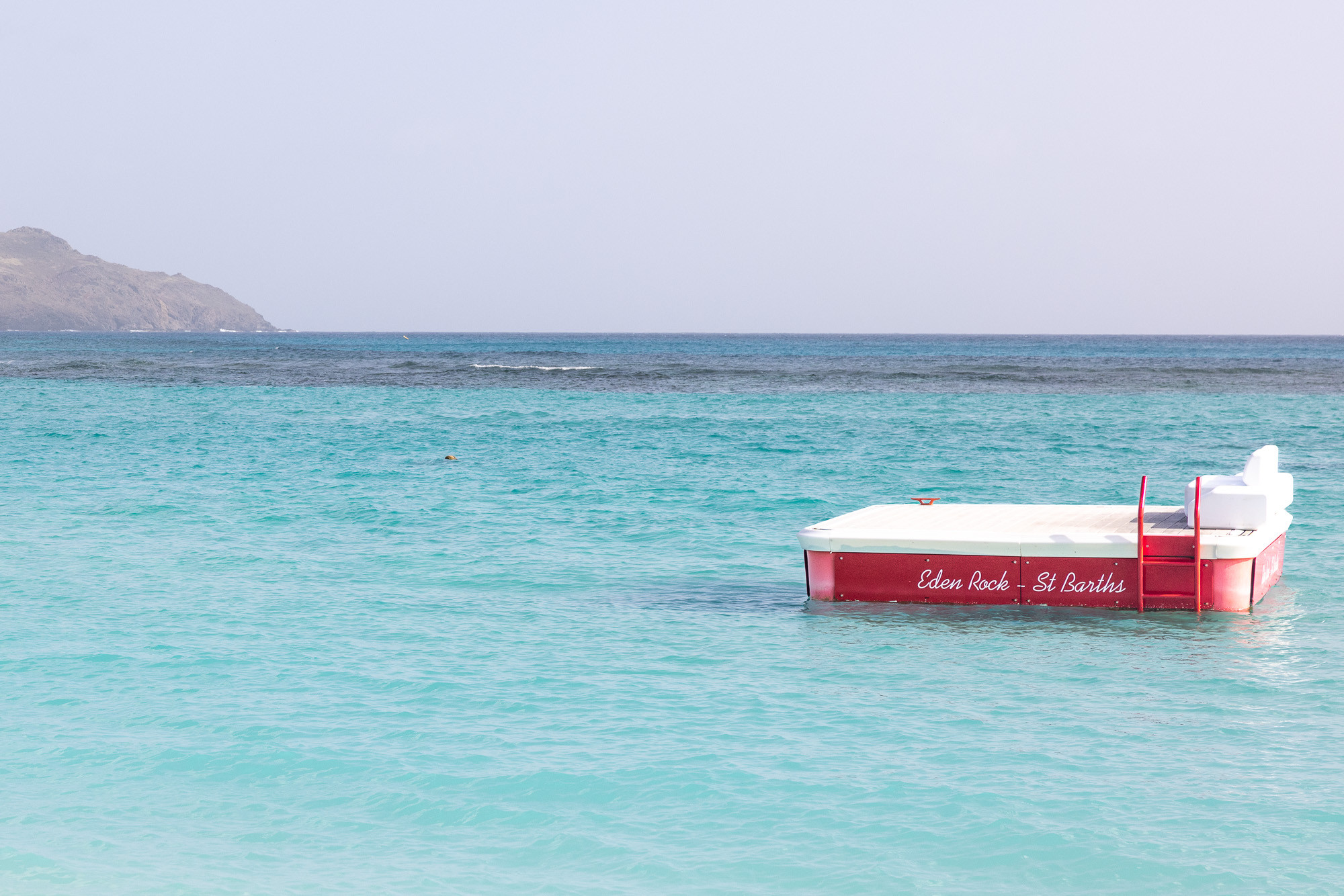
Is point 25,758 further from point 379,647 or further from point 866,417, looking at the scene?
point 866,417

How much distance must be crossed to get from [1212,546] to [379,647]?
723 centimetres

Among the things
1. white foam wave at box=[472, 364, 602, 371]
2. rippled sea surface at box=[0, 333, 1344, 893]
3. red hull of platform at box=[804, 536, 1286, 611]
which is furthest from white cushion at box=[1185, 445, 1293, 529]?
white foam wave at box=[472, 364, 602, 371]

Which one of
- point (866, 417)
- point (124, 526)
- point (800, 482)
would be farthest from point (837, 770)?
point (866, 417)

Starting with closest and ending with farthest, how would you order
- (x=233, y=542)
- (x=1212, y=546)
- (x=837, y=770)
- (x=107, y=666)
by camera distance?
1. (x=837, y=770)
2. (x=107, y=666)
3. (x=1212, y=546)
4. (x=233, y=542)

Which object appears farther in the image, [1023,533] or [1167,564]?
[1023,533]

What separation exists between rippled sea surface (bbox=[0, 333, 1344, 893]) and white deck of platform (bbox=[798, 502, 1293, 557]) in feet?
2.01

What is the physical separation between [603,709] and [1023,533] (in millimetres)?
4760

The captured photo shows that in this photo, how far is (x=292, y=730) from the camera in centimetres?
780

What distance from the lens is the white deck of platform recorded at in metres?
10.7

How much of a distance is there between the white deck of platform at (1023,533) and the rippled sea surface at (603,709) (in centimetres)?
61

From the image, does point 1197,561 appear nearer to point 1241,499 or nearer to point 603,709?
point 1241,499

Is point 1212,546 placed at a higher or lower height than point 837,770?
higher

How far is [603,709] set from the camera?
8.29 m

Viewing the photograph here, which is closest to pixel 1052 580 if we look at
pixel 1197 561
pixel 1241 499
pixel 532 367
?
pixel 1197 561
